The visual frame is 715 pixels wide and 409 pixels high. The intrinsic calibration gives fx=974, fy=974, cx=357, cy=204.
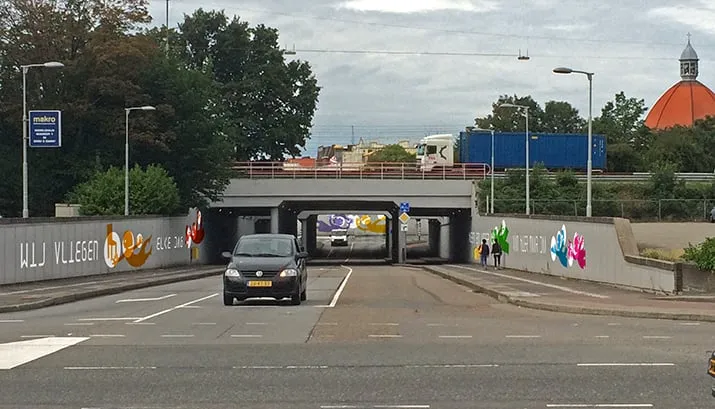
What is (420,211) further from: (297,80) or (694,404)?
(694,404)

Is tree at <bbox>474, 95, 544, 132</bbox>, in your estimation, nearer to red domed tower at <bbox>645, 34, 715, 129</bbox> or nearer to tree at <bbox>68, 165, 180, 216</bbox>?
red domed tower at <bbox>645, 34, 715, 129</bbox>

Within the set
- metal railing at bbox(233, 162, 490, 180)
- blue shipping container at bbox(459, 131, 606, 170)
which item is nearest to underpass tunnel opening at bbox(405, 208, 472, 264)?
metal railing at bbox(233, 162, 490, 180)

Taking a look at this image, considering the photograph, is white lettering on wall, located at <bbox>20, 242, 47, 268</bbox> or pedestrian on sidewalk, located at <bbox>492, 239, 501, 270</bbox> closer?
white lettering on wall, located at <bbox>20, 242, 47, 268</bbox>

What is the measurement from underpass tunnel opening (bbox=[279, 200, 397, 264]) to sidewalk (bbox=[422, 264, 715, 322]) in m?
39.5

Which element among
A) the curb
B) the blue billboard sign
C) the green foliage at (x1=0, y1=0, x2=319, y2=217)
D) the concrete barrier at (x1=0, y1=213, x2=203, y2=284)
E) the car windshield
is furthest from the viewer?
the green foliage at (x1=0, y1=0, x2=319, y2=217)

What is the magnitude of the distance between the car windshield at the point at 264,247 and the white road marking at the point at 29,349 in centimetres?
820

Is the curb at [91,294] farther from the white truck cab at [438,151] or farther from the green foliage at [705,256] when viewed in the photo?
the white truck cab at [438,151]

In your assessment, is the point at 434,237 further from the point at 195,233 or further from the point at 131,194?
the point at 131,194

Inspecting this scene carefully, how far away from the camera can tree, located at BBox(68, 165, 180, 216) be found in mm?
49188

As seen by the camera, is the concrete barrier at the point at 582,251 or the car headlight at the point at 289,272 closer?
the car headlight at the point at 289,272

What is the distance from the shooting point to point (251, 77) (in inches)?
3553

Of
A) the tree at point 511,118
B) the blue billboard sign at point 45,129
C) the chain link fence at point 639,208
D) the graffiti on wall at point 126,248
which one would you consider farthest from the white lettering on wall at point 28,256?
the tree at point 511,118

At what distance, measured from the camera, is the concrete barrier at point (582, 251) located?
2816 centimetres

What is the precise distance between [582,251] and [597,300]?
1149 cm
